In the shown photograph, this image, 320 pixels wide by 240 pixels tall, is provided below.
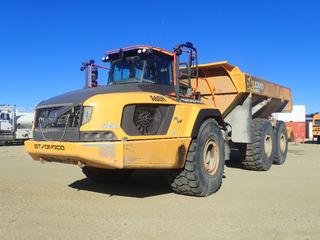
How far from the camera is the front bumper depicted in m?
6.39

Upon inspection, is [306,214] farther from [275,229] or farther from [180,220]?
[180,220]

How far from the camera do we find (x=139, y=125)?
683 centimetres

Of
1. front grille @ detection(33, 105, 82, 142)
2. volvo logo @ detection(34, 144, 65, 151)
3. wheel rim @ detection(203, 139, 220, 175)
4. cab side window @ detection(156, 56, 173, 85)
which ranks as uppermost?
cab side window @ detection(156, 56, 173, 85)

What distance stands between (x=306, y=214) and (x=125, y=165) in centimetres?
277

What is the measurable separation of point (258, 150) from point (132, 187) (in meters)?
4.13

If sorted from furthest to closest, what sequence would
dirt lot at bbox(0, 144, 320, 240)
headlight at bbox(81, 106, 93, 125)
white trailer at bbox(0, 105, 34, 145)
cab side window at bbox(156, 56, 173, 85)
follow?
1. white trailer at bbox(0, 105, 34, 145)
2. cab side window at bbox(156, 56, 173, 85)
3. headlight at bbox(81, 106, 93, 125)
4. dirt lot at bbox(0, 144, 320, 240)

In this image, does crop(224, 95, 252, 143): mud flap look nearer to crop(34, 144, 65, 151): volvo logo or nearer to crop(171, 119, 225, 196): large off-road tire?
crop(171, 119, 225, 196): large off-road tire

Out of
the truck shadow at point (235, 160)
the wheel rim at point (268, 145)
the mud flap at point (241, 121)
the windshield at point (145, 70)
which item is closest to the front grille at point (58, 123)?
the windshield at point (145, 70)

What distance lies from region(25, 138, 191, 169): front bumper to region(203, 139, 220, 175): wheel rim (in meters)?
0.88

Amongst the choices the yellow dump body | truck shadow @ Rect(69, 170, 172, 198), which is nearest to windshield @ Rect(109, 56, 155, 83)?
truck shadow @ Rect(69, 170, 172, 198)

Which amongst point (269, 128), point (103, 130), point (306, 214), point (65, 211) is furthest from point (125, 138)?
point (269, 128)

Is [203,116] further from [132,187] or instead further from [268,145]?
[268,145]

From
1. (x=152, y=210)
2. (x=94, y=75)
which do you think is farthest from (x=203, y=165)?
(x=94, y=75)

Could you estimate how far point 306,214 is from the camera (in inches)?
252
